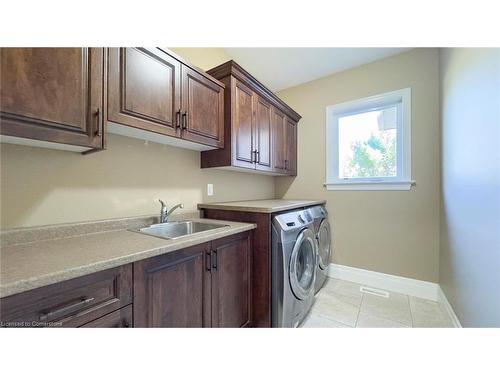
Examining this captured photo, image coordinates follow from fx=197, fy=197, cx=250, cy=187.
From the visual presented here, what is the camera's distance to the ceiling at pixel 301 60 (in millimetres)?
2174

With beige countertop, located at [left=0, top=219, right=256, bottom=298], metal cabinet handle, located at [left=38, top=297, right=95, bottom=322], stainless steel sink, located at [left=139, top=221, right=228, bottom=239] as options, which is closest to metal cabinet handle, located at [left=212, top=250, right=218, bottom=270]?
beige countertop, located at [left=0, top=219, right=256, bottom=298]

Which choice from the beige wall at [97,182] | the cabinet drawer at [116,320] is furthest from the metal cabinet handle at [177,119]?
the cabinet drawer at [116,320]

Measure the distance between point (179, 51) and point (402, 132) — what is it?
2.49 metres

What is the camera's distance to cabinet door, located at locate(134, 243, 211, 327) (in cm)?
87

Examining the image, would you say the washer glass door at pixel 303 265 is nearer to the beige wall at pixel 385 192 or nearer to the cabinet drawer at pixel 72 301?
the beige wall at pixel 385 192

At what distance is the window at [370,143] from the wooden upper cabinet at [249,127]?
Answer: 695 mm

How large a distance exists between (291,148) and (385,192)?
1.25m

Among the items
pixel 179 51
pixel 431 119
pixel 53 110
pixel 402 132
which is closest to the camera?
pixel 53 110

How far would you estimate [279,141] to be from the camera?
2.47 meters

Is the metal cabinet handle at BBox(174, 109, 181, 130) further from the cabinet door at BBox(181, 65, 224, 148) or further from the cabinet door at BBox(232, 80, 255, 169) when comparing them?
the cabinet door at BBox(232, 80, 255, 169)
